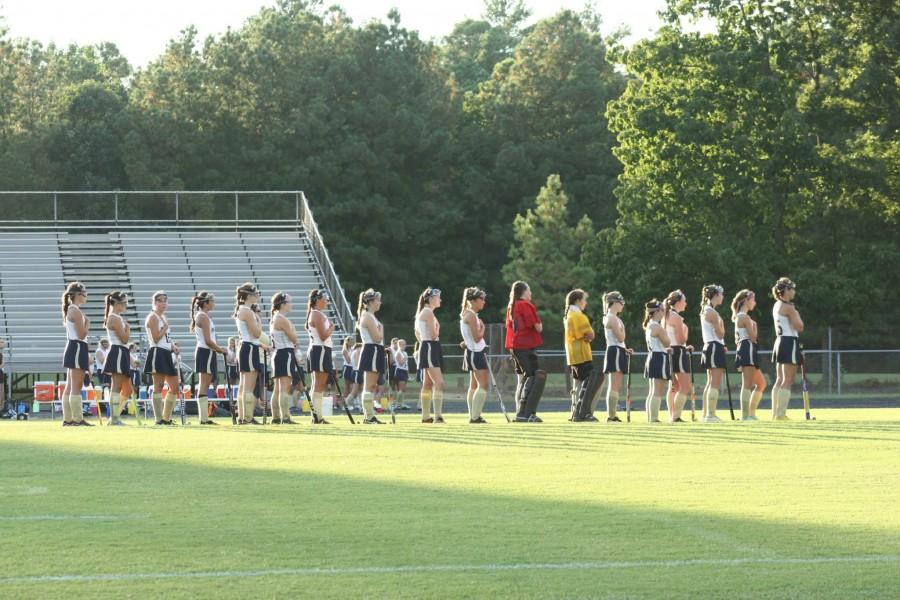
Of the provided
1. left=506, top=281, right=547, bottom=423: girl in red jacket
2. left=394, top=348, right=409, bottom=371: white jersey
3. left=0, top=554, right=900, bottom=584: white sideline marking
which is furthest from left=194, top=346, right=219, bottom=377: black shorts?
left=0, top=554, right=900, bottom=584: white sideline marking

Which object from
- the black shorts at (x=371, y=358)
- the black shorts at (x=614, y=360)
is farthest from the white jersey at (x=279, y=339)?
the black shorts at (x=614, y=360)

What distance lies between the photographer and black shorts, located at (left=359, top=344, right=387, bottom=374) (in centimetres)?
2166

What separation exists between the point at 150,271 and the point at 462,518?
36.9 meters

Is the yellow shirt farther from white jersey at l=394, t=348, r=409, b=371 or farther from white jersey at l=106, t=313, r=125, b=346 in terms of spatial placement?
white jersey at l=394, t=348, r=409, b=371

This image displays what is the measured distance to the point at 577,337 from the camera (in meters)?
22.1

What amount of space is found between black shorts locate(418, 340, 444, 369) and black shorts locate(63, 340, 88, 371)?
440 centimetres

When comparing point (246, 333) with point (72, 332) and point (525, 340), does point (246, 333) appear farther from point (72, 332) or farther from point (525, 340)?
point (525, 340)

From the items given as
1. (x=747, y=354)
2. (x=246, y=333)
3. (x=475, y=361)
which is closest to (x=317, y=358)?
(x=246, y=333)

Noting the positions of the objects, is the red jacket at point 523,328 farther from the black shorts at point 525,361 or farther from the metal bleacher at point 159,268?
the metal bleacher at point 159,268

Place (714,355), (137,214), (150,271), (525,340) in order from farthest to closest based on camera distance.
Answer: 1. (137,214)
2. (150,271)
3. (714,355)
4. (525,340)

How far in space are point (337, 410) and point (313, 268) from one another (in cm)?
1347

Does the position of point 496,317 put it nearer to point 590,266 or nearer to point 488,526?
point 590,266

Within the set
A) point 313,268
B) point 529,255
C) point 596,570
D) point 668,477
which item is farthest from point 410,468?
point 529,255

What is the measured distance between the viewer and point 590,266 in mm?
48219
